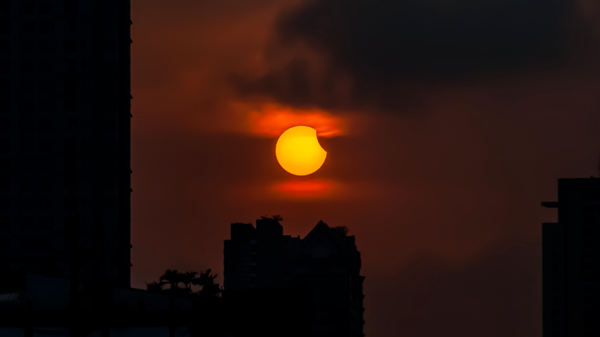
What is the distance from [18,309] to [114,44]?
4693 inches

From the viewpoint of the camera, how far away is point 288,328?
131000 millimetres

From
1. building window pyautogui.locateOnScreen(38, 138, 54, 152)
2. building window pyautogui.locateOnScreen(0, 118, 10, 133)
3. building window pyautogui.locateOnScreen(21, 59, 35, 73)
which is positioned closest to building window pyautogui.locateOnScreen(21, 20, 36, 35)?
building window pyautogui.locateOnScreen(21, 59, 35, 73)

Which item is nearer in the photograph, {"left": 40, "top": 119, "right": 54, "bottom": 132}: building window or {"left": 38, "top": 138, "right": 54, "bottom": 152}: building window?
{"left": 38, "top": 138, "right": 54, "bottom": 152}: building window

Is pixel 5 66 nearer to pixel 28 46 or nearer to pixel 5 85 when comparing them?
pixel 5 85

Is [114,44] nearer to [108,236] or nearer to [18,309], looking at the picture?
[108,236]

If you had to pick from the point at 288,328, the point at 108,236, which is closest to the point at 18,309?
the point at 288,328

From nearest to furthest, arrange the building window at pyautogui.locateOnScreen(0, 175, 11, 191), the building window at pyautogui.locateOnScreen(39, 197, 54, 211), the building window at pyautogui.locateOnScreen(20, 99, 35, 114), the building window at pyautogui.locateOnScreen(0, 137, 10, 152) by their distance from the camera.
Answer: the building window at pyautogui.locateOnScreen(39, 197, 54, 211) < the building window at pyautogui.locateOnScreen(0, 175, 11, 191) < the building window at pyautogui.locateOnScreen(0, 137, 10, 152) < the building window at pyautogui.locateOnScreen(20, 99, 35, 114)

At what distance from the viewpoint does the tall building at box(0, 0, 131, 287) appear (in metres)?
174

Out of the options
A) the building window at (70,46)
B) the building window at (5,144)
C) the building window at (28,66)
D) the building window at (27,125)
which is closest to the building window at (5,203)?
the building window at (5,144)

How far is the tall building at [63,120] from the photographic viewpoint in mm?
173500

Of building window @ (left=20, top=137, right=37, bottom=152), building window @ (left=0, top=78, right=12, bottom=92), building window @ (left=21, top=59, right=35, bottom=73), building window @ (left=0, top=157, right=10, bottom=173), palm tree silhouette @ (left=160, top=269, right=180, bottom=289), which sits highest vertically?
building window @ (left=21, top=59, right=35, bottom=73)

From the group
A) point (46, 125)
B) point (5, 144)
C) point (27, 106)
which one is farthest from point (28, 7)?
point (5, 144)

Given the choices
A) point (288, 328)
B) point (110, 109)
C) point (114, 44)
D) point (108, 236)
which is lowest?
point (288, 328)

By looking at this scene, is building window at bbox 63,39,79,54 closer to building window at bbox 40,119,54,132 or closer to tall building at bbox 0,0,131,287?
tall building at bbox 0,0,131,287
